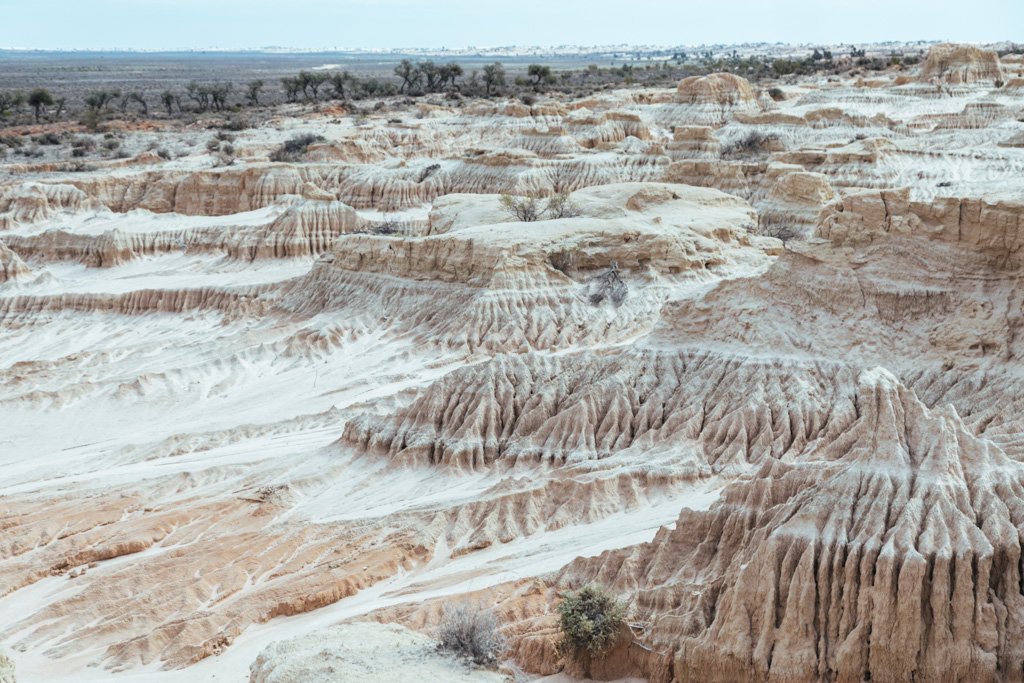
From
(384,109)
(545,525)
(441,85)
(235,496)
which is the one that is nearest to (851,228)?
(545,525)

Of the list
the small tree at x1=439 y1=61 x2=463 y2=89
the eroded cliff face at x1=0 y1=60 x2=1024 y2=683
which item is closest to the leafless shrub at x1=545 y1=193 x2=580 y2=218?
the eroded cliff face at x1=0 y1=60 x2=1024 y2=683

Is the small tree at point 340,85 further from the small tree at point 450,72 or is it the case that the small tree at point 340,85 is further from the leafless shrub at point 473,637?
the leafless shrub at point 473,637

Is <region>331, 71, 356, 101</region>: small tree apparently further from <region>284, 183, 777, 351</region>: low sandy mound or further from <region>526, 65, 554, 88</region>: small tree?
<region>284, 183, 777, 351</region>: low sandy mound

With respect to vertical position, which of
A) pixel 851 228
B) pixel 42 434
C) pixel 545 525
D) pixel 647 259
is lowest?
pixel 42 434

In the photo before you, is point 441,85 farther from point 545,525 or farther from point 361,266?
point 545,525

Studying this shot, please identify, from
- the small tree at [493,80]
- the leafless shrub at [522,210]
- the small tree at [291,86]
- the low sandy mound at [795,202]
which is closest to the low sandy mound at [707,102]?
the low sandy mound at [795,202]
